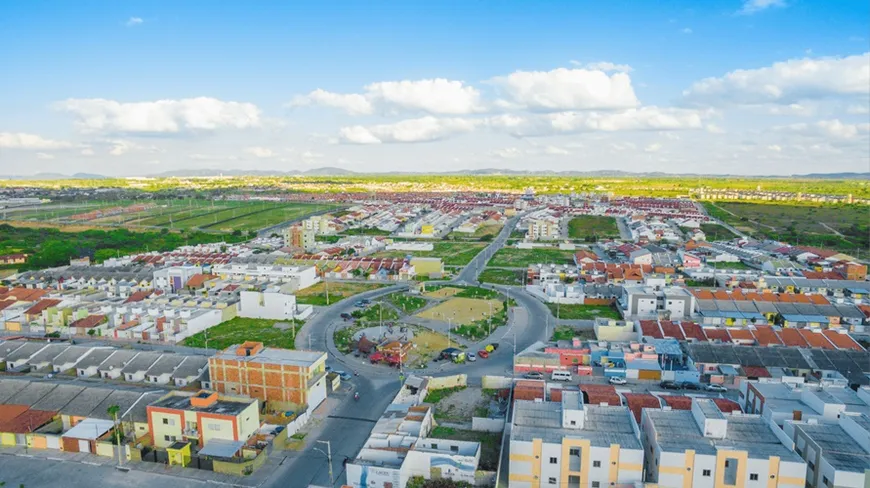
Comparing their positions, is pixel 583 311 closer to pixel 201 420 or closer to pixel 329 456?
pixel 329 456

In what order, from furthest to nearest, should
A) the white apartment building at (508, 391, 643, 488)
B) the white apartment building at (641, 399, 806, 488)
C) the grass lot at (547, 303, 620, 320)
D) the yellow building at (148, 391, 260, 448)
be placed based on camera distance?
1. the grass lot at (547, 303, 620, 320)
2. the yellow building at (148, 391, 260, 448)
3. the white apartment building at (508, 391, 643, 488)
4. the white apartment building at (641, 399, 806, 488)

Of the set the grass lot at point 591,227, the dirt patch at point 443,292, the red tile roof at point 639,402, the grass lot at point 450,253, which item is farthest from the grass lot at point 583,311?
the grass lot at point 591,227

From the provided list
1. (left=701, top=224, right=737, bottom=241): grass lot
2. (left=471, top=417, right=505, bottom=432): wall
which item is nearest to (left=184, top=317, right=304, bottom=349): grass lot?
(left=471, top=417, right=505, bottom=432): wall

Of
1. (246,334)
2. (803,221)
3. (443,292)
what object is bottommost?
(246,334)

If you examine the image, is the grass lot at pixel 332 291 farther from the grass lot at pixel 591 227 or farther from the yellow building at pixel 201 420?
the grass lot at pixel 591 227

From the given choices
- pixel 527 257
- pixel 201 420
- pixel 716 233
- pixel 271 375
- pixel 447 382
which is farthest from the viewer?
pixel 716 233

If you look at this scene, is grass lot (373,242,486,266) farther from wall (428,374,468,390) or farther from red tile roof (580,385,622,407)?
red tile roof (580,385,622,407)

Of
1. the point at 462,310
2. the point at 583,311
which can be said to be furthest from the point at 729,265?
the point at 462,310
